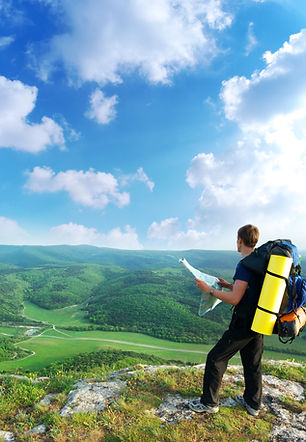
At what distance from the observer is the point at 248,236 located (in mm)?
4480

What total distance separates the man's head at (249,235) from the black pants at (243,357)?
1332 mm

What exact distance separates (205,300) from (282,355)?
111 metres

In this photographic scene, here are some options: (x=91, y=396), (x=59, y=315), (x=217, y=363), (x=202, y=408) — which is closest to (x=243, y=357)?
(x=217, y=363)

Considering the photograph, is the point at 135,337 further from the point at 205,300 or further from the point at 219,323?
the point at 205,300

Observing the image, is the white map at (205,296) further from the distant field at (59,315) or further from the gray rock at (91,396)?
the distant field at (59,315)

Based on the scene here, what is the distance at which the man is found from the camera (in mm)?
4250

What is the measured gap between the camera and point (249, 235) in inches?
177

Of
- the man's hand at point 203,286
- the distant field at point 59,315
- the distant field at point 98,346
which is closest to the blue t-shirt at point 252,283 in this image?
the man's hand at point 203,286

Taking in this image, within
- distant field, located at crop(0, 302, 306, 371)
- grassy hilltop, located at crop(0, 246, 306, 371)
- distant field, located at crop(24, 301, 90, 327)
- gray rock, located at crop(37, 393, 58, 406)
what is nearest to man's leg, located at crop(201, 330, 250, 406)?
gray rock, located at crop(37, 393, 58, 406)

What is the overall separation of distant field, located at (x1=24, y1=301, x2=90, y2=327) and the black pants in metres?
156

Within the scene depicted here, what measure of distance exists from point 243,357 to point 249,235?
244 cm

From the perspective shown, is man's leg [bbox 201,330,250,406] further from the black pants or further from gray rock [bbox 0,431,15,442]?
gray rock [bbox 0,431,15,442]

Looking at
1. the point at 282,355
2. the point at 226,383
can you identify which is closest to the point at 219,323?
the point at 282,355

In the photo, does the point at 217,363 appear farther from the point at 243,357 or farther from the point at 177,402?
the point at 177,402
